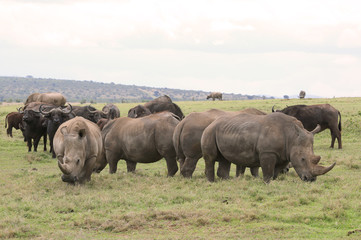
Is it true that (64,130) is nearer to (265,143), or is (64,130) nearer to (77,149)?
(77,149)

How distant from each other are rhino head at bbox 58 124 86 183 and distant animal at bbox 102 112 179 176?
94.8 inches

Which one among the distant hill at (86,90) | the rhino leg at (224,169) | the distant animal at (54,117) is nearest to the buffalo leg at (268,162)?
the rhino leg at (224,169)

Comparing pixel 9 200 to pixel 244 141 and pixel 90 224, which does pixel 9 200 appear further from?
pixel 244 141

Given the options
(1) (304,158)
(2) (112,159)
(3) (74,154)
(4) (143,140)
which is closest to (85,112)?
(2) (112,159)

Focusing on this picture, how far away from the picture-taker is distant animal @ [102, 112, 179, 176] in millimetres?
15594

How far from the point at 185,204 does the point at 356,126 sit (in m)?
20.7

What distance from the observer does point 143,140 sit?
1577 centimetres

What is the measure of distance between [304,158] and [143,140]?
464cm

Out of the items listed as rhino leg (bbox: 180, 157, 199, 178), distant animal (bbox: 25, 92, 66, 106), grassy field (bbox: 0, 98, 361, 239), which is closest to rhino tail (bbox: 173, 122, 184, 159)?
rhino leg (bbox: 180, 157, 199, 178)

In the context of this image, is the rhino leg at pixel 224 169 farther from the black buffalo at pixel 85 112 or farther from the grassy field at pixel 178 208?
the black buffalo at pixel 85 112

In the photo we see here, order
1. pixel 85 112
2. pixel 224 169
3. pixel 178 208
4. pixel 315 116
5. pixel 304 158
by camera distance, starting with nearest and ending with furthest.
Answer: pixel 178 208 < pixel 304 158 < pixel 224 169 < pixel 315 116 < pixel 85 112

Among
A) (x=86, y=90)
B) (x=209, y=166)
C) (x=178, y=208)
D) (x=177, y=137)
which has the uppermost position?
(x=177, y=137)

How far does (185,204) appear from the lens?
11328 mm

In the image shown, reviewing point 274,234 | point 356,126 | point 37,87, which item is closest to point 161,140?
point 274,234
